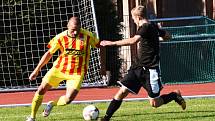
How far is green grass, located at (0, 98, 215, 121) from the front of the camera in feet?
35.8

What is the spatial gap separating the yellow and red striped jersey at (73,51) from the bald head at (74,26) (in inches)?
3.9

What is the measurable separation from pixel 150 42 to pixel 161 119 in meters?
1.33

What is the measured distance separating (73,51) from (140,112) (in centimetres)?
179

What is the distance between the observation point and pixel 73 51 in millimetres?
11109

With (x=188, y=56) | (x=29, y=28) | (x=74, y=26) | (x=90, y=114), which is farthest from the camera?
(x=188, y=56)

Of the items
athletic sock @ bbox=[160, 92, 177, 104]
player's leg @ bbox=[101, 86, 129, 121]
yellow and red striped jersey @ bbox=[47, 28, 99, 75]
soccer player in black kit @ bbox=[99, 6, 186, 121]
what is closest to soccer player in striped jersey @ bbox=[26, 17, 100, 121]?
yellow and red striped jersey @ bbox=[47, 28, 99, 75]

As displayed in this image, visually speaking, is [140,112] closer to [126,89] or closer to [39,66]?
[126,89]

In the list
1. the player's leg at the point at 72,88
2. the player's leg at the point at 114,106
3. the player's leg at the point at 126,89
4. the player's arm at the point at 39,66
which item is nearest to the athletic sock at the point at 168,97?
the player's leg at the point at 126,89

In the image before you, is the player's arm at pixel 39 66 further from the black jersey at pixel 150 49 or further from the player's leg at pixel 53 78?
the black jersey at pixel 150 49

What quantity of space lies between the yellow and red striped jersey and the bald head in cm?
10

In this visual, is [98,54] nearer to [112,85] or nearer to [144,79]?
[112,85]

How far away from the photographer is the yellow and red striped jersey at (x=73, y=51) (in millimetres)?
11078

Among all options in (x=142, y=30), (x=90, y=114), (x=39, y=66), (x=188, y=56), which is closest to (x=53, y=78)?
(x=39, y=66)

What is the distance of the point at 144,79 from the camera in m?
10.5
